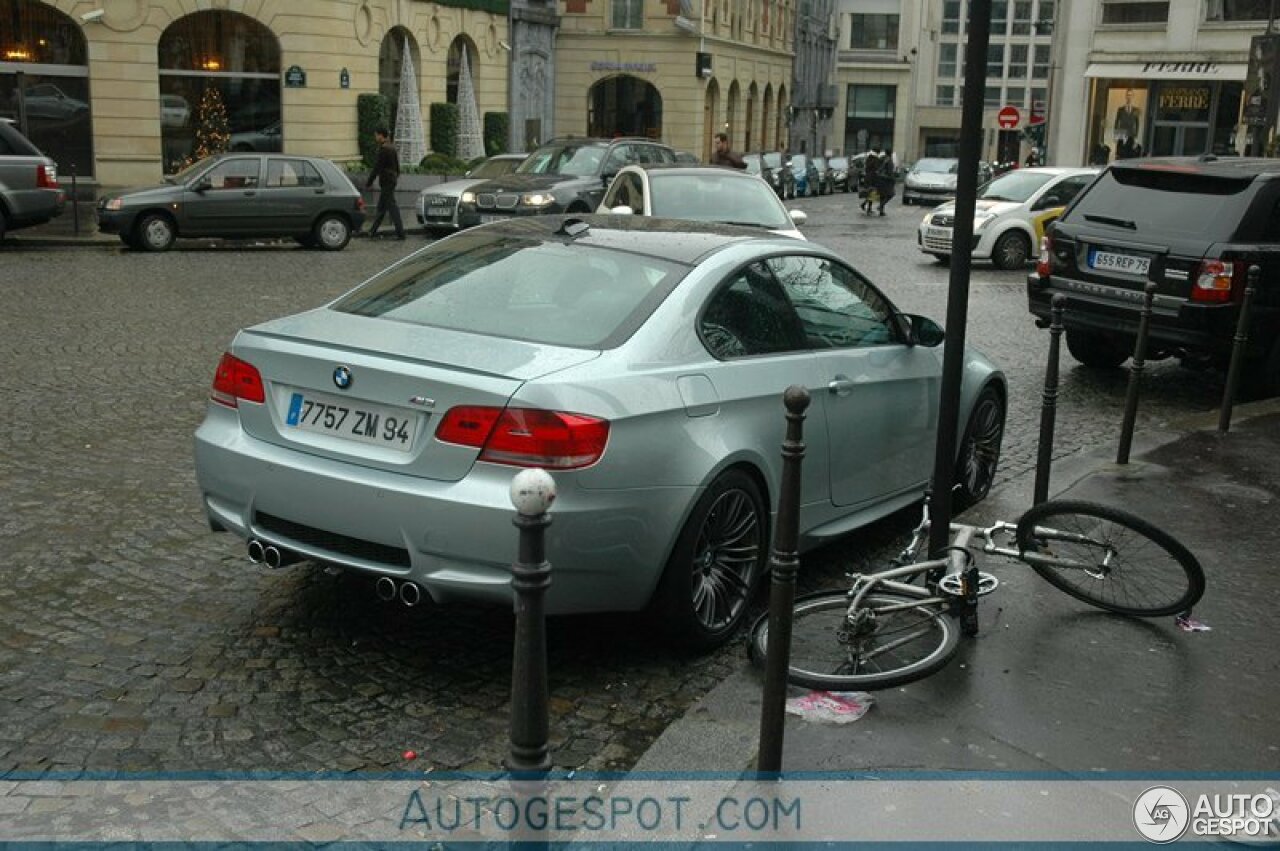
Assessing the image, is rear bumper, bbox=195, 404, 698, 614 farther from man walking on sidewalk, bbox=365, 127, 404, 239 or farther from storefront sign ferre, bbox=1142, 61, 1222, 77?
storefront sign ferre, bbox=1142, 61, 1222, 77

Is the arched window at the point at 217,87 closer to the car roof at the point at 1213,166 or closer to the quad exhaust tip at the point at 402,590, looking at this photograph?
the car roof at the point at 1213,166

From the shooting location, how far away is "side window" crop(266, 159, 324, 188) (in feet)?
70.4

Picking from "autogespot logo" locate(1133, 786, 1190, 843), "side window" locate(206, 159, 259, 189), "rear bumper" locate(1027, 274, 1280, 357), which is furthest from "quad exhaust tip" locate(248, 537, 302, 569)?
"side window" locate(206, 159, 259, 189)

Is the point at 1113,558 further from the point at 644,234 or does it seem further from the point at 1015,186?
the point at 1015,186

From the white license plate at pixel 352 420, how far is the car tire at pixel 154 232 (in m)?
16.6

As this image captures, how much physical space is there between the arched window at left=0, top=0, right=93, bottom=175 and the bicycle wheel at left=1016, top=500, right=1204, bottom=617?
2553 centimetres

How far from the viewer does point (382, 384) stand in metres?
4.92

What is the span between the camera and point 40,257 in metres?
19.5

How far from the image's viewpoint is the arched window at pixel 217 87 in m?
29.6

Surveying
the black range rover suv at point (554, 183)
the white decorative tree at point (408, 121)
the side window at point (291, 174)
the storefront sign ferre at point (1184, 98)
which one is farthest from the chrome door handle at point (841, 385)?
the storefront sign ferre at point (1184, 98)

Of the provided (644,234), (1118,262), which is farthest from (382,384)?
(1118,262)

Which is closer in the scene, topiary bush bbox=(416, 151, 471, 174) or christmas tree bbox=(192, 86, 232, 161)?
christmas tree bbox=(192, 86, 232, 161)

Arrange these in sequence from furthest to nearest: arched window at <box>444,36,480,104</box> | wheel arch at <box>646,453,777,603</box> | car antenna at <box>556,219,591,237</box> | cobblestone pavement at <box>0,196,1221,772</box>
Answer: arched window at <box>444,36,480,104</box> → car antenna at <box>556,219,591,237</box> → wheel arch at <box>646,453,777,603</box> → cobblestone pavement at <box>0,196,1221,772</box>

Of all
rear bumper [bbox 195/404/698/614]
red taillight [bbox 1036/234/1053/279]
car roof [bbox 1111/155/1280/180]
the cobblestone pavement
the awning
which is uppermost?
the awning
